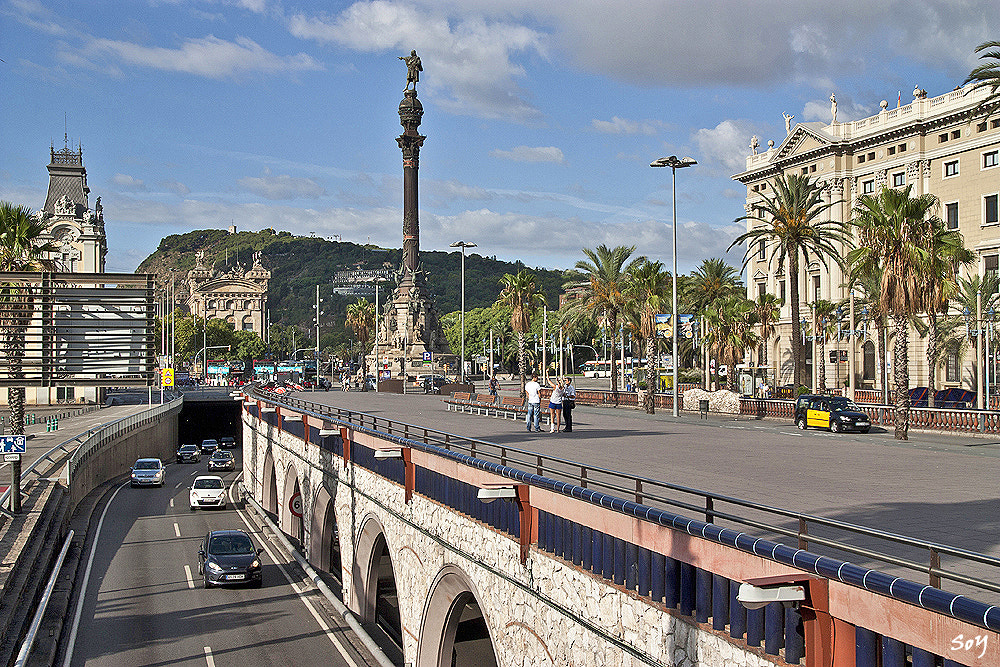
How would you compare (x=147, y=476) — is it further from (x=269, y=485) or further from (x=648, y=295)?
(x=648, y=295)

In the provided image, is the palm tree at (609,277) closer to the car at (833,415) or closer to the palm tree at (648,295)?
the palm tree at (648,295)

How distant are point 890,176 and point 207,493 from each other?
56.6m

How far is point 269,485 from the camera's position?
157 ft

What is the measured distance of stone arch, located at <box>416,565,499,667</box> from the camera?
56.9ft

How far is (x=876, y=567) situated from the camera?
9031 mm

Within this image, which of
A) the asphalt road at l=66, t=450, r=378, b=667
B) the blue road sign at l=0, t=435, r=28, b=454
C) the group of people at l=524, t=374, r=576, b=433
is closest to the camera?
the asphalt road at l=66, t=450, r=378, b=667

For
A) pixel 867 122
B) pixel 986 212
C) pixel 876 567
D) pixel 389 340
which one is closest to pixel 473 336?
pixel 389 340

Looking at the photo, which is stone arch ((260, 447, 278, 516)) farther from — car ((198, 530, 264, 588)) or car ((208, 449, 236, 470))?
car ((208, 449, 236, 470))

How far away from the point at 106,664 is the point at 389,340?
95.4 meters

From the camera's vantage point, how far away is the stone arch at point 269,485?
46281mm

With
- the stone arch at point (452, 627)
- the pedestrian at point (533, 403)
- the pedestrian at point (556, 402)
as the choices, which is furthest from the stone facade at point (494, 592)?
the pedestrian at point (556, 402)

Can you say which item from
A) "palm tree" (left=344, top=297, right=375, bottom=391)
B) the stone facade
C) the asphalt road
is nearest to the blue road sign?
the asphalt road

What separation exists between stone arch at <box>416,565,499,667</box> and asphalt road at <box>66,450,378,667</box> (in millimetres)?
4674

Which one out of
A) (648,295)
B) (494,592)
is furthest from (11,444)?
(648,295)
